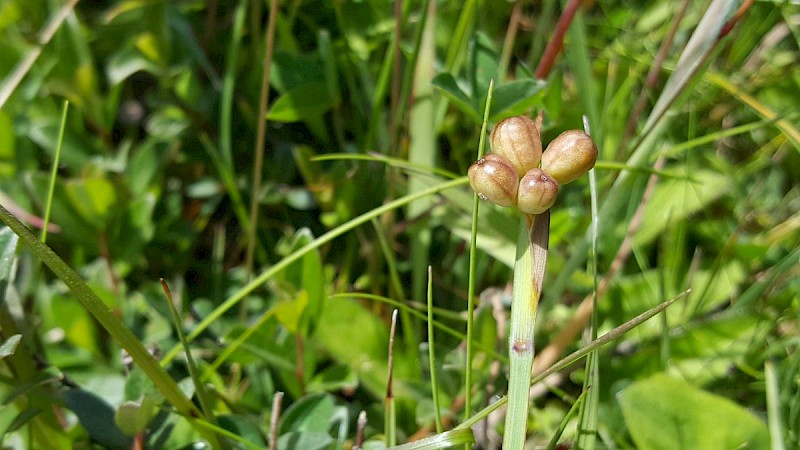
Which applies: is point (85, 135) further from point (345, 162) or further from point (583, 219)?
point (583, 219)

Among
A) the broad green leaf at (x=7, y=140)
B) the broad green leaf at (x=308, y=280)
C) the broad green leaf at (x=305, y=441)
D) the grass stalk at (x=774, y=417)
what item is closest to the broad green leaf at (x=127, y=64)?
the broad green leaf at (x=7, y=140)

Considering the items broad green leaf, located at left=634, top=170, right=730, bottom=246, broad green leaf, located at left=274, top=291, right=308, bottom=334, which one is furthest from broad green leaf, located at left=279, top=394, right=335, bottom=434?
broad green leaf, located at left=634, top=170, right=730, bottom=246

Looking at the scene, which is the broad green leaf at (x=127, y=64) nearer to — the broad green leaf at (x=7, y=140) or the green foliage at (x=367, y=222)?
the green foliage at (x=367, y=222)

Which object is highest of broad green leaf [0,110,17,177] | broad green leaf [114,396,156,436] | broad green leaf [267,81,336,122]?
broad green leaf [0,110,17,177]

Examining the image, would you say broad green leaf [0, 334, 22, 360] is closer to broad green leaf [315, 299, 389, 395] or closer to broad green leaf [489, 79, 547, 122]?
Result: broad green leaf [315, 299, 389, 395]

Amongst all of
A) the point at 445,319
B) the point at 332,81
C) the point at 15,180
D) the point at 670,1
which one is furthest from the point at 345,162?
the point at 670,1
